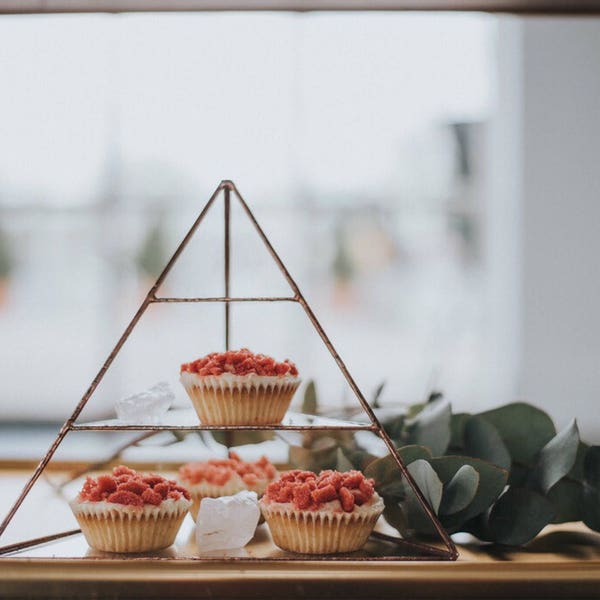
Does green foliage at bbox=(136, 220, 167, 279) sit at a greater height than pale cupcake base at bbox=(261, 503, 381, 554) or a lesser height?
greater

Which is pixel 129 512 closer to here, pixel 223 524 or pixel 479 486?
pixel 223 524

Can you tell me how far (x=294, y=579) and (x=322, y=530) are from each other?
111 millimetres

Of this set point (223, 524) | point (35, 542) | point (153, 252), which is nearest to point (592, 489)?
point (223, 524)

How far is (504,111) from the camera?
418 centimetres

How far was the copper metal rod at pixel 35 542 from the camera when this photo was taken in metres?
0.88

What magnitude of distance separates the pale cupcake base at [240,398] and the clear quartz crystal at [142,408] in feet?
0.18

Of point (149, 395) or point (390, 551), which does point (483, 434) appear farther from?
point (149, 395)

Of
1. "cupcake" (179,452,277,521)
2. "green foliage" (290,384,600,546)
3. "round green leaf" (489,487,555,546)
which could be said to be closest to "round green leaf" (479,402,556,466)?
"green foliage" (290,384,600,546)

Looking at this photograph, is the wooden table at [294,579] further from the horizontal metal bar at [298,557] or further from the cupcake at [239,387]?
the cupcake at [239,387]

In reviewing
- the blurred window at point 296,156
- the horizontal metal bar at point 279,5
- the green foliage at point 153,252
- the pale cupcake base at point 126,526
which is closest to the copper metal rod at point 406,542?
the pale cupcake base at point 126,526

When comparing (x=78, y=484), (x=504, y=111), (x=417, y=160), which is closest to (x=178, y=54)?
(x=417, y=160)

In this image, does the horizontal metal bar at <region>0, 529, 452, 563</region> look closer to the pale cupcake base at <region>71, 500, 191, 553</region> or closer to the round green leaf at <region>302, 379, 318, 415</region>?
the pale cupcake base at <region>71, 500, 191, 553</region>

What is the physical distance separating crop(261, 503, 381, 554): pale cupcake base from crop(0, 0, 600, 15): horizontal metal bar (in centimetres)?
57

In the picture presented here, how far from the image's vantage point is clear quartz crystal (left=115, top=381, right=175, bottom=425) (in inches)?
36.6
